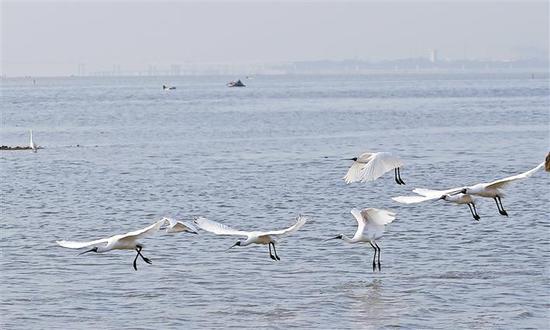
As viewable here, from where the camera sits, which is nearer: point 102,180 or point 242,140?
point 102,180

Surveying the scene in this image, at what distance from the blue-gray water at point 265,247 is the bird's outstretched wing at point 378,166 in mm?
1828

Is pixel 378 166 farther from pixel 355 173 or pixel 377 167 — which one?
pixel 355 173

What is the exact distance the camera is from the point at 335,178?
3659 cm

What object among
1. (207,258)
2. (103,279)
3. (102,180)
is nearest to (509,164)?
(102,180)

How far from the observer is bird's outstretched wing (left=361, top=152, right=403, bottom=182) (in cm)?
1889

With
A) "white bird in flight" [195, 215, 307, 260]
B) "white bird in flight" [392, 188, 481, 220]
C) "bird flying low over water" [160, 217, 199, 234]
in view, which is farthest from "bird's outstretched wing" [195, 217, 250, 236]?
"white bird in flight" [392, 188, 481, 220]

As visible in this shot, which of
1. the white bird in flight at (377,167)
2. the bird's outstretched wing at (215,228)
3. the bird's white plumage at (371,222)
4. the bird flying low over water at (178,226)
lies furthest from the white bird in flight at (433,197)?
the bird flying low over water at (178,226)

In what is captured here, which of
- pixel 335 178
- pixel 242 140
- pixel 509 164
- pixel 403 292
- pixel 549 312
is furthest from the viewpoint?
pixel 242 140

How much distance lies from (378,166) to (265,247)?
4.86 meters

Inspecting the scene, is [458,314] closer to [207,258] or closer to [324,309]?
[324,309]

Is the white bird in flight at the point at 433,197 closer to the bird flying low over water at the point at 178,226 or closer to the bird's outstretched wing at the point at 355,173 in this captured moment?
the bird's outstretched wing at the point at 355,173

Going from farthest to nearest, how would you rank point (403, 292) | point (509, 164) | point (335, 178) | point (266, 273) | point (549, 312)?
point (509, 164) → point (335, 178) → point (266, 273) → point (403, 292) → point (549, 312)

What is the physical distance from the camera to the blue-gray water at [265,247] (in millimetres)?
17781

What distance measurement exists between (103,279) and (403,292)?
497cm
